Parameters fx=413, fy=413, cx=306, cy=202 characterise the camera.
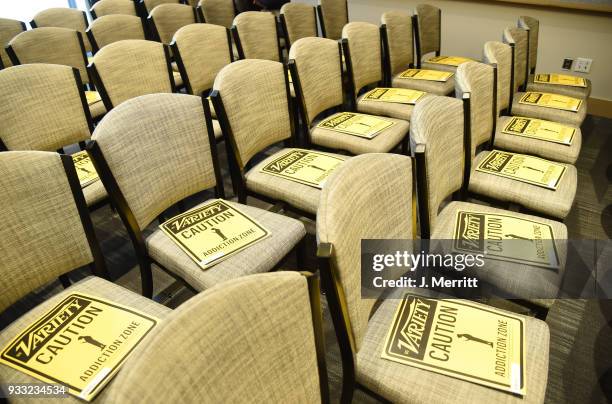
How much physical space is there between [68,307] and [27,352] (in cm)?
14

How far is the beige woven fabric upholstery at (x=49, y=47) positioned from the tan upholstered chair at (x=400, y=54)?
1.97 meters

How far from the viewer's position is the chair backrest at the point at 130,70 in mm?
1970

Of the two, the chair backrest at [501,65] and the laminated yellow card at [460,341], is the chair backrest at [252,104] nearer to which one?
the laminated yellow card at [460,341]

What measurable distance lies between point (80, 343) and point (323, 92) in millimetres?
1570

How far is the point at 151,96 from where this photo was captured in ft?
4.58

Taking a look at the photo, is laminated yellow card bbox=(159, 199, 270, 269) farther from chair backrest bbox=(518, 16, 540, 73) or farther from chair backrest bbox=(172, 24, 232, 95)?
chair backrest bbox=(518, 16, 540, 73)

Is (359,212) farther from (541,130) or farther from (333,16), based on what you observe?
(333,16)

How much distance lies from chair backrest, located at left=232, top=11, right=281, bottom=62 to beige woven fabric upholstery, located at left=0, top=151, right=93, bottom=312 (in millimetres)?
1804

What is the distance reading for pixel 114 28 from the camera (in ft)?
9.49

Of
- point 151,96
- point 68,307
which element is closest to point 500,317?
point 68,307

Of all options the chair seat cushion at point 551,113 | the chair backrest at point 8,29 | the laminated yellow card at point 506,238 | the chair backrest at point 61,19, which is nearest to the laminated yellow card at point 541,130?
the chair seat cushion at point 551,113

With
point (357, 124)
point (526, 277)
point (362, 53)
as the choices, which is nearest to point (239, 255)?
point (526, 277)

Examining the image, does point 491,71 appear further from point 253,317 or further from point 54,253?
point 54,253

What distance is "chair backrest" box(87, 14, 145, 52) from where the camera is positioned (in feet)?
9.10
